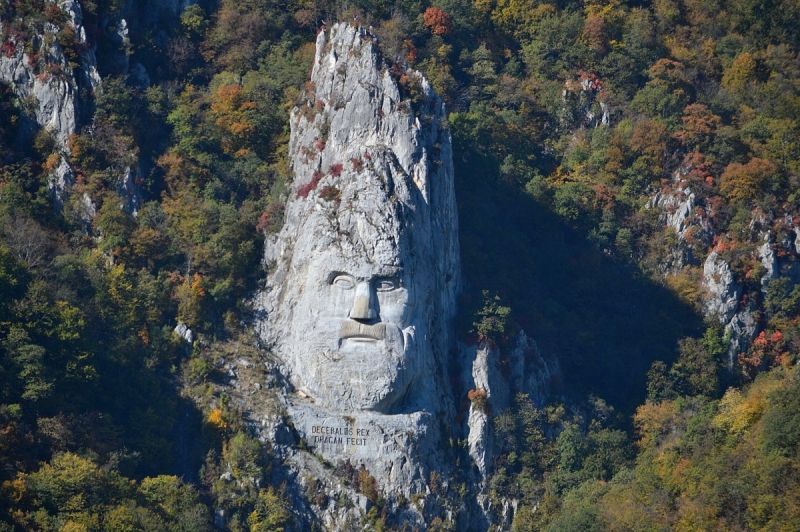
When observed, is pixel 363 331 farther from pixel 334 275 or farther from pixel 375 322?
pixel 334 275

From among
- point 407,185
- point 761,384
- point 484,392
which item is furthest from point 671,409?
point 407,185

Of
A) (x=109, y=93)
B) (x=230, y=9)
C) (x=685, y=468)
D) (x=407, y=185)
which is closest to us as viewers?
(x=685, y=468)

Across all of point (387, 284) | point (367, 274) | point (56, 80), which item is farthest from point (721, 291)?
point (56, 80)

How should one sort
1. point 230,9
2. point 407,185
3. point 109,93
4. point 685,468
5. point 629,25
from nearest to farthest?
point 685,468, point 407,185, point 109,93, point 230,9, point 629,25

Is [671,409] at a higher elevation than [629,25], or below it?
below

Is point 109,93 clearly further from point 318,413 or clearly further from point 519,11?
point 519,11

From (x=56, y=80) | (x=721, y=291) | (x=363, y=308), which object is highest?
(x=56, y=80)

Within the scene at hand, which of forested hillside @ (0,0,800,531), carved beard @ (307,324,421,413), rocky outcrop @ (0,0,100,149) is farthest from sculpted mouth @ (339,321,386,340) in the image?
rocky outcrop @ (0,0,100,149)
